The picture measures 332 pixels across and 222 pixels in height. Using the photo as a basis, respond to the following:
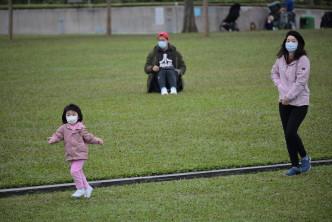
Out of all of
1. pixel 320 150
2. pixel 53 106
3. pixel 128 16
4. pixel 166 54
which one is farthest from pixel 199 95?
pixel 128 16

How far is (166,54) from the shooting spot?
1444 centimetres

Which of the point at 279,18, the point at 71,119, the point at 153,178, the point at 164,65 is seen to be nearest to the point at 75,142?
the point at 71,119

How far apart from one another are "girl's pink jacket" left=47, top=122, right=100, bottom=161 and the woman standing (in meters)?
2.49

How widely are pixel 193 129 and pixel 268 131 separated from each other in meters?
1.36

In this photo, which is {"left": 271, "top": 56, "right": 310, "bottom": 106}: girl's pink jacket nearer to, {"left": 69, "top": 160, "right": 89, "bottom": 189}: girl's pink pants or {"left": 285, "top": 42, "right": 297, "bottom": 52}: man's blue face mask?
{"left": 285, "top": 42, "right": 297, "bottom": 52}: man's blue face mask

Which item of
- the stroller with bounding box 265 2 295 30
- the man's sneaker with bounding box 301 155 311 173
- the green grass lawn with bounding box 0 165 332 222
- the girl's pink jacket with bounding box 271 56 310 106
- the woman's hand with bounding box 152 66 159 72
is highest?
the stroller with bounding box 265 2 295 30

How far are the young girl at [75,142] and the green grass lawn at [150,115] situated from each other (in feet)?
2.80

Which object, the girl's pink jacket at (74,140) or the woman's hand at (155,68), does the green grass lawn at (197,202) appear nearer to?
the girl's pink jacket at (74,140)

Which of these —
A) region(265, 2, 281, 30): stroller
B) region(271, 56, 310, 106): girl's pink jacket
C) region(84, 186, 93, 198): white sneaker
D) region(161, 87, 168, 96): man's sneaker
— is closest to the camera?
→ region(84, 186, 93, 198): white sneaker

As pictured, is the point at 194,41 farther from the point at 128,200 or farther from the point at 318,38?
the point at 128,200

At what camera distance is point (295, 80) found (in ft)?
23.7

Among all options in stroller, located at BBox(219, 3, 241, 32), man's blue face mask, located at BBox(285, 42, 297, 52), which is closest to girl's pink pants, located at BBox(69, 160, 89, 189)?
man's blue face mask, located at BBox(285, 42, 297, 52)

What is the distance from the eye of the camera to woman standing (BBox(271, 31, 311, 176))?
23.4 ft

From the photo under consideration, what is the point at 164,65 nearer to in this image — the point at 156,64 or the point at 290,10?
the point at 156,64
